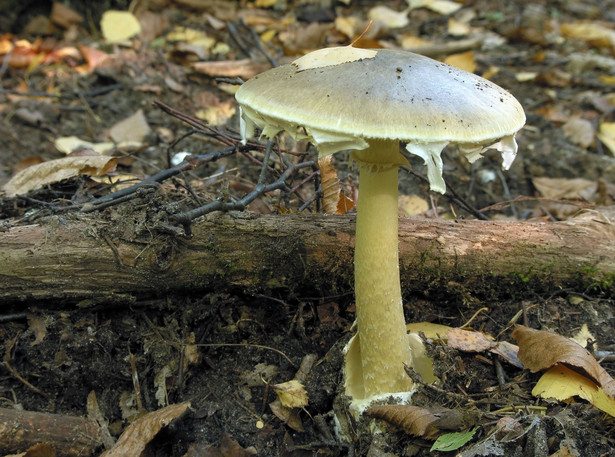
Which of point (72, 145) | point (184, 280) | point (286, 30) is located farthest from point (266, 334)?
point (286, 30)

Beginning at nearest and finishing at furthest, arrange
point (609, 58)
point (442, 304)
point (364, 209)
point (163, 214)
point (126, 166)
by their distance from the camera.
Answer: point (364, 209) < point (163, 214) < point (442, 304) < point (126, 166) < point (609, 58)

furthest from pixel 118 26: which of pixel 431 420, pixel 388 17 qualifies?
pixel 431 420

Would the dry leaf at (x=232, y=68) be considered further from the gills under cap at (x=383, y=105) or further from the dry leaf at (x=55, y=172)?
the gills under cap at (x=383, y=105)

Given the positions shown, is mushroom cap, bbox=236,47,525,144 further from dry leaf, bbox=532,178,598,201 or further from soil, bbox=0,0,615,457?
dry leaf, bbox=532,178,598,201

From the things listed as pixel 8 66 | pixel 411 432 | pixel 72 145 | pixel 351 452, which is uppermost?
pixel 8 66

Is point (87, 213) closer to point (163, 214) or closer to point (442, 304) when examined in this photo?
point (163, 214)

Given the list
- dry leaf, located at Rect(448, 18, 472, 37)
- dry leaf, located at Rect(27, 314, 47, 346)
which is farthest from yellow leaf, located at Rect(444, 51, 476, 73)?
dry leaf, located at Rect(27, 314, 47, 346)
